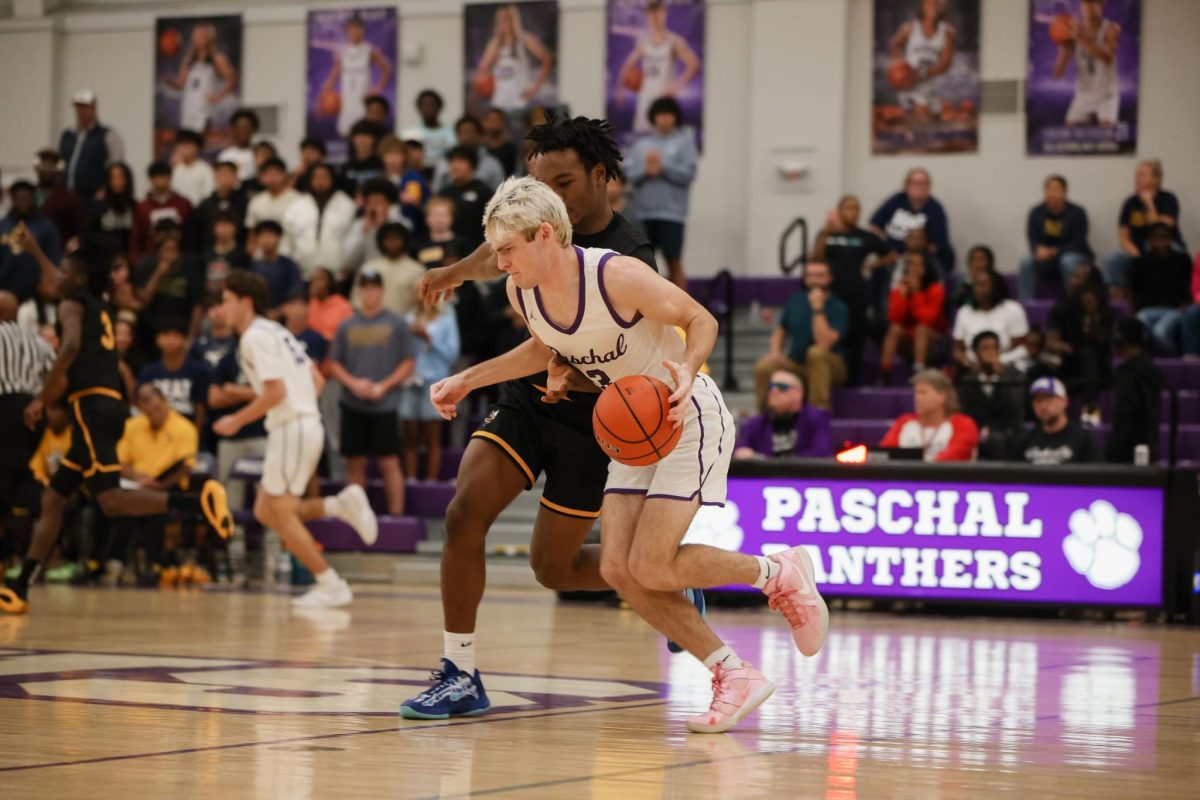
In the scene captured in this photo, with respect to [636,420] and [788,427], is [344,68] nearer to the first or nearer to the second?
[788,427]

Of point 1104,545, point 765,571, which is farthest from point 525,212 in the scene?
point 1104,545

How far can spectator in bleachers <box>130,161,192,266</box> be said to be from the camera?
17.9 m

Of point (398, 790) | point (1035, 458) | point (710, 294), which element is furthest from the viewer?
point (710, 294)

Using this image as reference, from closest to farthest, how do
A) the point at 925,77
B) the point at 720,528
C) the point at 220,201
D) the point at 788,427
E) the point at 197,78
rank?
the point at 720,528
the point at 788,427
the point at 220,201
the point at 925,77
the point at 197,78

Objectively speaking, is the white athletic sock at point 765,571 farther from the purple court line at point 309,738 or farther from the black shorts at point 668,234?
the black shorts at point 668,234

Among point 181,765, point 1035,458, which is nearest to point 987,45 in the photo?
point 1035,458

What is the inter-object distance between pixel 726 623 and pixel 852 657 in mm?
2325

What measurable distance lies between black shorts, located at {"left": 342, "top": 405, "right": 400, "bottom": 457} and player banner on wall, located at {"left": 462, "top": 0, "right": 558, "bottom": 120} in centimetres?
701

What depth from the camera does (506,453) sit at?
5828 millimetres

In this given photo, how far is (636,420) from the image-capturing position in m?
5.03

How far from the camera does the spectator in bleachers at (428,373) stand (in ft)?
48.9

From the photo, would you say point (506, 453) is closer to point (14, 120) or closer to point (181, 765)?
point (181, 765)

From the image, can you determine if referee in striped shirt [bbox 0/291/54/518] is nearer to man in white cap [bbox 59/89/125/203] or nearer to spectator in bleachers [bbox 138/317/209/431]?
spectator in bleachers [bbox 138/317/209/431]

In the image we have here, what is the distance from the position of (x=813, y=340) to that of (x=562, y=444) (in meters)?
9.29
